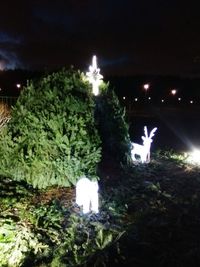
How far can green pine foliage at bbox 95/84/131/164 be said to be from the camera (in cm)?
1079

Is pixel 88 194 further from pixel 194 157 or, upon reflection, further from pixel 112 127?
pixel 194 157

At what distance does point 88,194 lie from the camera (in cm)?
759

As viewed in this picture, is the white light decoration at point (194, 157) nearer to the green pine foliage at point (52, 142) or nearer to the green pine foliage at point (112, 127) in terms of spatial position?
the green pine foliage at point (112, 127)

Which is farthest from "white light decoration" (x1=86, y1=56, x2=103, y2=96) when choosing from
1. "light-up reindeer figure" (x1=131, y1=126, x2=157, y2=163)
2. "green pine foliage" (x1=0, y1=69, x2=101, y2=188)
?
"light-up reindeer figure" (x1=131, y1=126, x2=157, y2=163)

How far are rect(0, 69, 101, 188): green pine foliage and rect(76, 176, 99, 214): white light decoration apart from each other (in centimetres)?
80

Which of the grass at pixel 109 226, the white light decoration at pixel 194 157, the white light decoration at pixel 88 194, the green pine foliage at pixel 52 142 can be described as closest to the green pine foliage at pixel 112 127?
the grass at pixel 109 226

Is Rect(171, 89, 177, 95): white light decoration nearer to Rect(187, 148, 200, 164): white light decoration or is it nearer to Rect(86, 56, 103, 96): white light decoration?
Rect(187, 148, 200, 164): white light decoration

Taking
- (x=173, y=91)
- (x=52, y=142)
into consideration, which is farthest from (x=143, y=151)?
(x=173, y=91)

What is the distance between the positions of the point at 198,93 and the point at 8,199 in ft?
256

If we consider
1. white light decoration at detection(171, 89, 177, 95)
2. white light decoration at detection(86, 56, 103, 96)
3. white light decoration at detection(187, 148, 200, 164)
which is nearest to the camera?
white light decoration at detection(86, 56, 103, 96)

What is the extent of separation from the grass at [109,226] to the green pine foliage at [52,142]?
0.38 metres

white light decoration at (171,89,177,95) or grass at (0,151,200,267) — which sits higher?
white light decoration at (171,89,177,95)

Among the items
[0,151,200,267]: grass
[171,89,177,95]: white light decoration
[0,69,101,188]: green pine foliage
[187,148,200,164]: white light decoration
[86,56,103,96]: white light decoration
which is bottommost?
[0,151,200,267]: grass

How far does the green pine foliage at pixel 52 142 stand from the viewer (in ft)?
28.0
